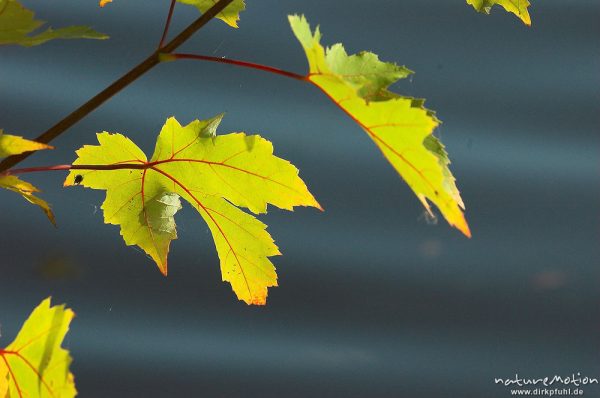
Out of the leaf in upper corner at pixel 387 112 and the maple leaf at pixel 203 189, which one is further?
the maple leaf at pixel 203 189

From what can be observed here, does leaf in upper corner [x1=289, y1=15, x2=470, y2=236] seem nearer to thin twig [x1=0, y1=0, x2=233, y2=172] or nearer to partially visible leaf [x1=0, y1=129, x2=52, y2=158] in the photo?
thin twig [x1=0, y1=0, x2=233, y2=172]

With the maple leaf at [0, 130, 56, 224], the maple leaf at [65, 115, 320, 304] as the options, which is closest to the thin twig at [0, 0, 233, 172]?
the maple leaf at [0, 130, 56, 224]

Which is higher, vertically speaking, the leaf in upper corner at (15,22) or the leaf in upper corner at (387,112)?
the leaf in upper corner at (15,22)

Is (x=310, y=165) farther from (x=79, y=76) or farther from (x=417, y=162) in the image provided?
(x=417, y=162)

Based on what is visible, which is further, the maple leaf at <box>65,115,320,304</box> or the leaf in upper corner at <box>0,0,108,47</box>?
the maple leaf at <box>65,115,320,304</box>

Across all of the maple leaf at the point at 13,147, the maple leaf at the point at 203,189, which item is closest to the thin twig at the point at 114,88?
the maple leaf at the point at 13,147

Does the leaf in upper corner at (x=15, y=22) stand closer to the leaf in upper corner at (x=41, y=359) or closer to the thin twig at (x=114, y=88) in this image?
the thin twig at (x=114, y=88)
